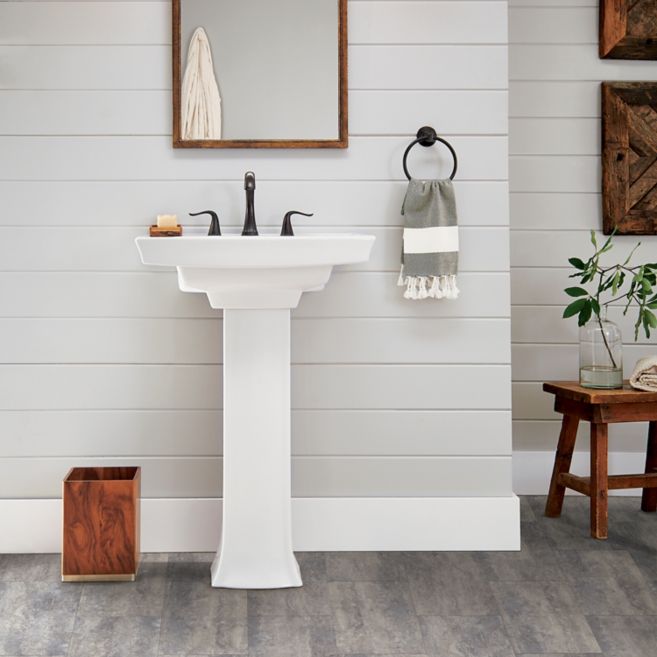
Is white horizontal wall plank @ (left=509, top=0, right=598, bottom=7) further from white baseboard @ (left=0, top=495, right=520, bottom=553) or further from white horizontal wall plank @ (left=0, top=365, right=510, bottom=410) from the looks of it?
white baseboard @ (left=0, top=495, right=520, bottom=553)

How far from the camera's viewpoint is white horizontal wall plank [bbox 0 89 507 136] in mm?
2598

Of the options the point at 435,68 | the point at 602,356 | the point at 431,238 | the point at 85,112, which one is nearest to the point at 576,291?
the point at 602,356

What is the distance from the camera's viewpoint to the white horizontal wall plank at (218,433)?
265 cm

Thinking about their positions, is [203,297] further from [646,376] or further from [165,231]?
[646,376]

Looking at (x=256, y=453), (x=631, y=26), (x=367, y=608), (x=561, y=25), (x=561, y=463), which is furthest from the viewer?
(x=561, y=25)

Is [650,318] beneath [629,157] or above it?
beneath

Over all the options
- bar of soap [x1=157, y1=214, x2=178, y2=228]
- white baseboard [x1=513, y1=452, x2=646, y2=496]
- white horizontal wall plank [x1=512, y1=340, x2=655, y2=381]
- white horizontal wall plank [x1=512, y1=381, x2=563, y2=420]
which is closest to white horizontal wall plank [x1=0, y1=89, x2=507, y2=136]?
bar of soap [x1=157, y1=214, x2=178, y2=228]

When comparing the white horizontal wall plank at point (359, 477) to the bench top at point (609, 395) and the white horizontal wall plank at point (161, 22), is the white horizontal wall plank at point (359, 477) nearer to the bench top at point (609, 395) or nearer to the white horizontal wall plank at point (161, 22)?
the bench top at point (609, 395)

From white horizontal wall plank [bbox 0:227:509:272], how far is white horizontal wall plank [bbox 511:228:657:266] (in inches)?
25.9

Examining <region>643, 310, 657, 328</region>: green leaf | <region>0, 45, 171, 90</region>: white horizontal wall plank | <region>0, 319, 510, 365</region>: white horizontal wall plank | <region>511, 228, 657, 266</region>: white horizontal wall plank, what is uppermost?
<region>0, 45, 171, 90</region>: white horizontal wall plank

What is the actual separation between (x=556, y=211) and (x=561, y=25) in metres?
0.73

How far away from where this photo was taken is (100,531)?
7.86 ft

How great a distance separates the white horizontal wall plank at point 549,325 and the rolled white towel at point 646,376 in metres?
0.49

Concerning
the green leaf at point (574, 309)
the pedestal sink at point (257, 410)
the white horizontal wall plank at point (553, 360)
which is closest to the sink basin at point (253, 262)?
the pedestal sink at point (257, 410)
